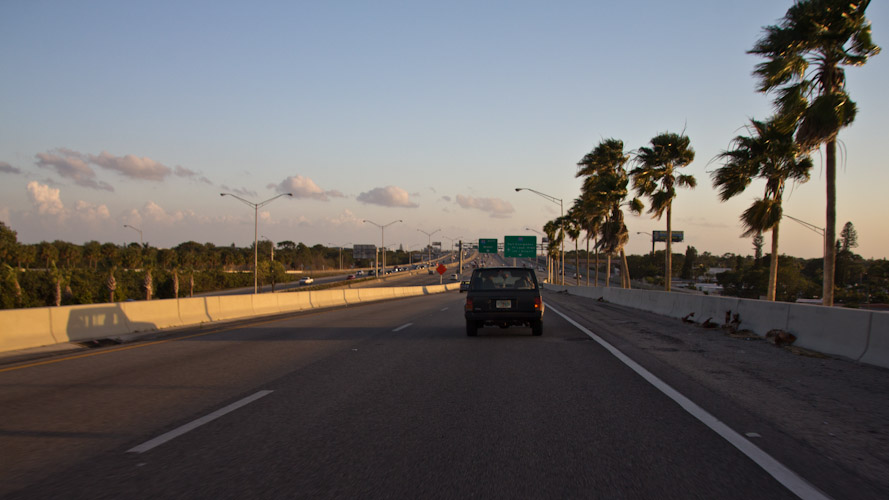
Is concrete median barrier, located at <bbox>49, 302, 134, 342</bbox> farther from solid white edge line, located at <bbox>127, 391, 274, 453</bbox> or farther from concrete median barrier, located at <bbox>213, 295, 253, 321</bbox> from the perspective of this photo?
solid white edge line, located at <bbox>127, 391, 274, 453</bbox>

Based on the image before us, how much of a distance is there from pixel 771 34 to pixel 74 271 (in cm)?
8703

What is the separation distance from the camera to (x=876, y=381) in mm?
8305

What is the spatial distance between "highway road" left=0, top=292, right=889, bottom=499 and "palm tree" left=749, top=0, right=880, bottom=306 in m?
8.13

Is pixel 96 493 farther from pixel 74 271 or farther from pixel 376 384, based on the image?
pixel 74 271

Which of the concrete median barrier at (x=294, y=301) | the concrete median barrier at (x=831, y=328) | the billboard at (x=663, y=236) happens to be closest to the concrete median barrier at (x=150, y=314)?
the concrete median barrier at (x=294, y=301)

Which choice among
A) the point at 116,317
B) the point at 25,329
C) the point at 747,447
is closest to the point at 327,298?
the point at 116,317

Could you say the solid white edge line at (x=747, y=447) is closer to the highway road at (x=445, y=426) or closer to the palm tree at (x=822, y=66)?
the highway road at (x=445, y=426)

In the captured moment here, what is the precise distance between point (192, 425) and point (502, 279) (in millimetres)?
9586

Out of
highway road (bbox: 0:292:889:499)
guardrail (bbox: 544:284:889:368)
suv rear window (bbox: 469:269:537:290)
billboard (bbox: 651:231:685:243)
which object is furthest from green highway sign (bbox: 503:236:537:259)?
billboard (bbox: 651:231:685:243)

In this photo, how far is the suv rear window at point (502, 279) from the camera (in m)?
14.4

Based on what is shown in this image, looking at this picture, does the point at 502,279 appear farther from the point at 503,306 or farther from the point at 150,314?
the point at 150,314

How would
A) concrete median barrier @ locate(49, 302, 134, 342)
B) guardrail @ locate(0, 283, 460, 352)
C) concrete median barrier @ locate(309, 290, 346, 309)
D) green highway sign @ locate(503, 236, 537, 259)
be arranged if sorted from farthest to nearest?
green highway sign @ locate(503, 236, 537, 259)
concrete median barrier @ locate(309, 290, 346, 309)
concrete median barrier @ locate(49, 302, 134, 342)
guardrail @ locate(0, 283, 460, 352)

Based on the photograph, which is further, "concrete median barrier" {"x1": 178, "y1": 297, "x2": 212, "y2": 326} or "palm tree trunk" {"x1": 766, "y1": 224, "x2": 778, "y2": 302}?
"palm tree trunk" {"x1": 766, "y1": 224, "x2": 778, "y2": 302}

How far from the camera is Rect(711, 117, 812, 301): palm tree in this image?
25.6m
